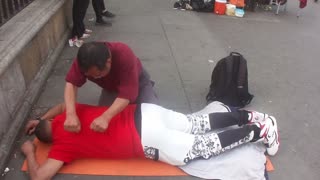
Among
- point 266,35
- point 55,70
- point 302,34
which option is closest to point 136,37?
point 55,70

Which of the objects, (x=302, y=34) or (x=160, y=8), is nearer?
(x=302, y=34)

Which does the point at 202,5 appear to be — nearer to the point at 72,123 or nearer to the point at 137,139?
the point at 137,139

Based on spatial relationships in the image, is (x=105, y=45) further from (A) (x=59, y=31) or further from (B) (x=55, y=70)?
(A) (x=59, y=31)

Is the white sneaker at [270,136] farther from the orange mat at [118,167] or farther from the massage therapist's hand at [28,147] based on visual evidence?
the massage therapist's hand at [28,147]

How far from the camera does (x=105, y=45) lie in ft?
8.06

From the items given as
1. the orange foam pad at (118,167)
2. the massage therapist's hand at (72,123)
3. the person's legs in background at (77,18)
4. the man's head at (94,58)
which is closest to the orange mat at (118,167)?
the orange foam pad at (118,167)

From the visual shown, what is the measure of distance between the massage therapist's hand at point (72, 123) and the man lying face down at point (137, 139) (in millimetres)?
65

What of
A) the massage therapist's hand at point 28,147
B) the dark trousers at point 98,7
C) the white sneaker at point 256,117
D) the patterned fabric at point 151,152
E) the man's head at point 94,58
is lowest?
the massage therapist's hand at point 28,147

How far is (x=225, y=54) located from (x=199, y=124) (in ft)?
7.63

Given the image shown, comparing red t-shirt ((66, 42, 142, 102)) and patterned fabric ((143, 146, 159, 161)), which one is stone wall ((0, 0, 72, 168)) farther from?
patterned fabric ((143, 146, 159, 161))

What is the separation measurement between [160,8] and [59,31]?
2893 millimetres

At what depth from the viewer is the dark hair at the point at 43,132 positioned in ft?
9.05

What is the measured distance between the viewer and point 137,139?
2.62 m

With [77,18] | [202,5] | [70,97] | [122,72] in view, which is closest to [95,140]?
[70,97]
